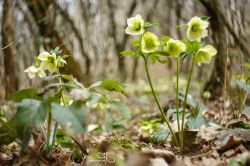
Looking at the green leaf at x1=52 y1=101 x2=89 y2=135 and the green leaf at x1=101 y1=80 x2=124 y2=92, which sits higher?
the green leaf at x1=101 y1=80 x2=124 y2=92

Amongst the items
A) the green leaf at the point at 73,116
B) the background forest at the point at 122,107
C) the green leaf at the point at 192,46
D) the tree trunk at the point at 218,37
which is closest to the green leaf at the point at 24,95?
the background forest at the point at 122,107

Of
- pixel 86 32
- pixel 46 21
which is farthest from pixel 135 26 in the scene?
pixel 86 32

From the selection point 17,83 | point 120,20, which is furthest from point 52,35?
point 120,20

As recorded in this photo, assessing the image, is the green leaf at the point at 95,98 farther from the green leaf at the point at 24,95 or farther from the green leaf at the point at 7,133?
the green leaf at the point at 7,133

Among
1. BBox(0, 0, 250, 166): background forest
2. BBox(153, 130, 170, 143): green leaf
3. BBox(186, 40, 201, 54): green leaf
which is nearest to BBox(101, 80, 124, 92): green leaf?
BBox(0, 0, 250, 166): background forest

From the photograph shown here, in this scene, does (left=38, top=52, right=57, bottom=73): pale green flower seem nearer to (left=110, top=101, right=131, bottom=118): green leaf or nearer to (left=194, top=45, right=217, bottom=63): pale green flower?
(left=110, top=101, right=131, bottom=118): green leaf

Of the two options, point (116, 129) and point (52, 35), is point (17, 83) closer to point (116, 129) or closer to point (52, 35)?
point (52, 35)

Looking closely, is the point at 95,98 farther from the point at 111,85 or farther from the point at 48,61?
the point at 48,61
